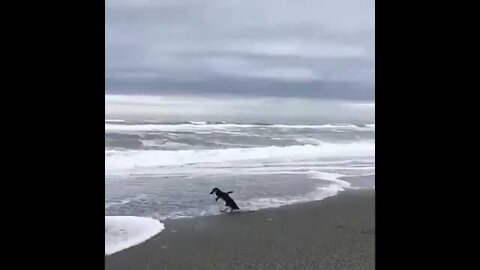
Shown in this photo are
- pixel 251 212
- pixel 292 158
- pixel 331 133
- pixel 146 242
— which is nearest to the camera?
pixel 146 242

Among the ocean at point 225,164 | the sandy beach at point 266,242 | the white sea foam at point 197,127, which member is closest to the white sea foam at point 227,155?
the ocean at point 225,164

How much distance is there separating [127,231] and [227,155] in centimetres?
390

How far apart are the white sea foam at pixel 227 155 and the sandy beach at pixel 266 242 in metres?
2.58

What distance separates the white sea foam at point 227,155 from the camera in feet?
21.3

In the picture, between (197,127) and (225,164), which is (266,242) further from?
(197,127)

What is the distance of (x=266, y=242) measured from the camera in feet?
10.2

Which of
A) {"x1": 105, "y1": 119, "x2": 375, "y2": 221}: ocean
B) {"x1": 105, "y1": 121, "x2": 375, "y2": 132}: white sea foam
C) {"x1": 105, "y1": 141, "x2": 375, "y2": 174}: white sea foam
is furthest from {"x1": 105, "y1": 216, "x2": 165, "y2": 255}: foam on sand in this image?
{"x1": 105, "y1": 121, "x2": 375, "y2": 132}: white sea foam

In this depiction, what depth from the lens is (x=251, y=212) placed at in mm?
3877

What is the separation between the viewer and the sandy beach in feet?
8.96

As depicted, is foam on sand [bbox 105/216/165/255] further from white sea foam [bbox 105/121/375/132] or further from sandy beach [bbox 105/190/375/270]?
white sea foam [bbox 105/121/375/132]
